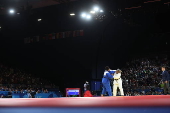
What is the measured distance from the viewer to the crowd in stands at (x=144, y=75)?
52.8ft

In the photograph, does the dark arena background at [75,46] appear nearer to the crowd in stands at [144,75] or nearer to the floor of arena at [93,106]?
the crowd in stands at [144,75]

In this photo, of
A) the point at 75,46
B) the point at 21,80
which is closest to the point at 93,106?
the point at 75,46

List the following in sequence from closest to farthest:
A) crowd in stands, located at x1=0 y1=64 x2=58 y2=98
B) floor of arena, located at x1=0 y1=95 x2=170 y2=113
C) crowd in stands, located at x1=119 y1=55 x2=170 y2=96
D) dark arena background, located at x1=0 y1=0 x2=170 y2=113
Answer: floor of arena, located at x1=0 y1=95 x2=170 y2=113
crowd in stands, located at x1=119 y1=55 x2=170 y2=96
dark arena background, located at x1=0 y1=0 x2=170 y2=113
crowd in stands, located at x1=0 y1=64 x2=58 y2=98

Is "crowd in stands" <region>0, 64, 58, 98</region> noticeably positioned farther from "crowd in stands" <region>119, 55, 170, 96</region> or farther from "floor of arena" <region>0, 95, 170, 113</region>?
"floor of arena" <region>0, 95, 170, 113</region>

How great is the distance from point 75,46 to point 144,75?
6677 millimetres

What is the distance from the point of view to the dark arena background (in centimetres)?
1909

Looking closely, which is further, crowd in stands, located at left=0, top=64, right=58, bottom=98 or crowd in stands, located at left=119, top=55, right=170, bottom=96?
crowd in stands, located at left=0, top=64, right=58, bottom=98

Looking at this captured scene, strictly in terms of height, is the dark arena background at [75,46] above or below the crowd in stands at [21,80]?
above

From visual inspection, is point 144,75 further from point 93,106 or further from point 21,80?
point 93,106

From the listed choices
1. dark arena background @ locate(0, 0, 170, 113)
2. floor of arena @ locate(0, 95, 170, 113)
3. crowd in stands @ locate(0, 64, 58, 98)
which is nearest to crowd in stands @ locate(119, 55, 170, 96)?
dark arena background @ locate(0, 0, 170, 113)

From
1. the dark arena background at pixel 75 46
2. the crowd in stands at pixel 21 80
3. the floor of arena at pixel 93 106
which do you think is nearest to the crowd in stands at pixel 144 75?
the dark arena background at pixel 75 46

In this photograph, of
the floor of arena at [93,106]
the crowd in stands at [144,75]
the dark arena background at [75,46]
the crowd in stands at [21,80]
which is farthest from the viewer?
the crowd in stands at [21,80]

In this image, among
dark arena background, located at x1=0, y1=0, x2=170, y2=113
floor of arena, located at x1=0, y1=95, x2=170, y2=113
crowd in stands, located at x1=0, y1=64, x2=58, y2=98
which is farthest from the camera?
crowd in stands, located at x1=0, y1=64, x2=58, y2=98

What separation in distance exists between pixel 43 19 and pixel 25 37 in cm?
315
